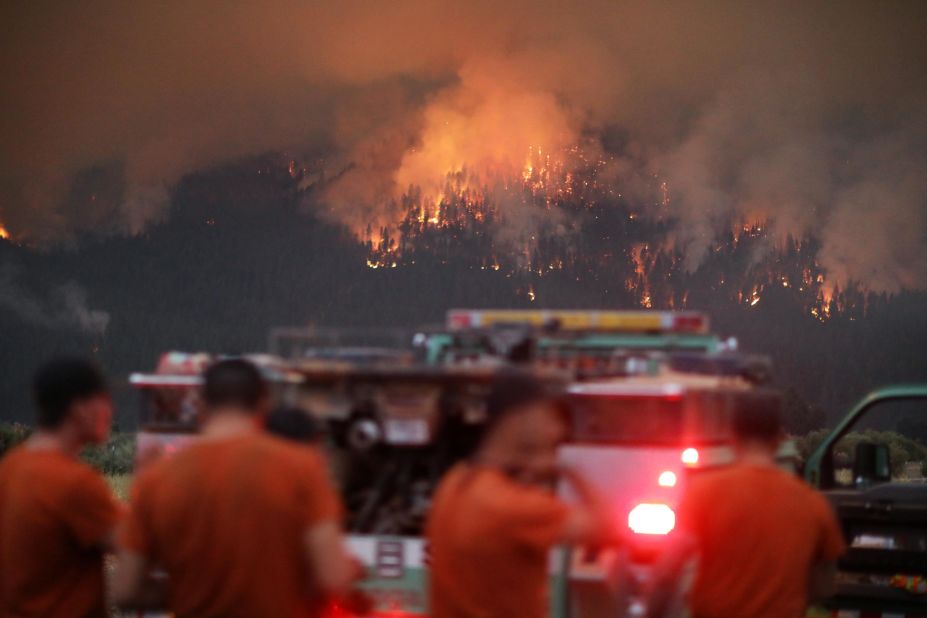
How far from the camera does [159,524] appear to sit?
4.07 metres

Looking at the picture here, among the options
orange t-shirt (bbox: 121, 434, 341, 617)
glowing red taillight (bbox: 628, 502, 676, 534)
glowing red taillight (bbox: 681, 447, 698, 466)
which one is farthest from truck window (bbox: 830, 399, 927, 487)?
orange t-shirt (bbox: 121, 434, 341, 617)

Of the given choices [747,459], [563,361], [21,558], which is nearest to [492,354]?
[563,361]

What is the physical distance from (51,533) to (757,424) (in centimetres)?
254

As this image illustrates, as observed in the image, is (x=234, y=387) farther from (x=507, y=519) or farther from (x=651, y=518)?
(x=651, y=518)

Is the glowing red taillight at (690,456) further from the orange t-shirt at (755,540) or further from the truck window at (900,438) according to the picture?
the truck window at (900,438)

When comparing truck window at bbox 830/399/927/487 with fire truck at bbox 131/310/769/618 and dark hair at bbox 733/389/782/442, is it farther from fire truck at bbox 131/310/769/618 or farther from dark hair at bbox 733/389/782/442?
dark hair at bbox 733/389/782/442

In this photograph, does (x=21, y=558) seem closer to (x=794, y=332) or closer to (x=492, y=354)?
(x=492, y=354)

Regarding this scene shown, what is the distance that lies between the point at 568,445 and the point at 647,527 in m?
0.52

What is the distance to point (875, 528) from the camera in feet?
29.4

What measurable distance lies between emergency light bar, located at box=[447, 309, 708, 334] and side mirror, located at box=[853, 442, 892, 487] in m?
1.82

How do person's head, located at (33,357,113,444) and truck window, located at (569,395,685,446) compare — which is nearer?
person's head, located at (33,357,113,444)

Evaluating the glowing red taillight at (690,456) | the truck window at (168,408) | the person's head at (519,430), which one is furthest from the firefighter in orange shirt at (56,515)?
the glowing red taillight at (690,456)

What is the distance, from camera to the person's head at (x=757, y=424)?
4871mm

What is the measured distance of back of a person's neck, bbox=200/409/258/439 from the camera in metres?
4.18
